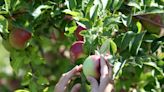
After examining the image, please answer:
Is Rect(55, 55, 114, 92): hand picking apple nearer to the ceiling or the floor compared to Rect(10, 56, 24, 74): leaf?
nearer to the floor

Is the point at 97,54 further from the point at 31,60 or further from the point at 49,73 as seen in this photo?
the point at 49,73

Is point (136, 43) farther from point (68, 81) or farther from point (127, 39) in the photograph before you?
point (68, 81)

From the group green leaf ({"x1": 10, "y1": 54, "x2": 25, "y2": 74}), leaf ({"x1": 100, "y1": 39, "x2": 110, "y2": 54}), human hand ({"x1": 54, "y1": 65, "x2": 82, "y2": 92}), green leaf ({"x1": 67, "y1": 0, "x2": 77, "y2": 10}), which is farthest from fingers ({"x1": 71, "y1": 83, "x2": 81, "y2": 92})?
green leaf ({"x1": 10, "y1": 54, "x2": 25, "y2": 74})

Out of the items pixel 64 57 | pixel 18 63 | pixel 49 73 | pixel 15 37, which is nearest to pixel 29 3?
pixel 15 37

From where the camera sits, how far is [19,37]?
5.30 ft

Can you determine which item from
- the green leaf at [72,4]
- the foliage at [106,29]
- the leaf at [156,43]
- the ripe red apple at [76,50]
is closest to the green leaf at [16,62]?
the foliage at [106,29]

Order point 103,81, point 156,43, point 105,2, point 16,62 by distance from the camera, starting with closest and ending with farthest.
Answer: point 103,81 → point 105,2 → point 156,43 → point 16,62

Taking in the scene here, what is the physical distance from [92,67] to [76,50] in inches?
7.5

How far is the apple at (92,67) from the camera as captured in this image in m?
1.33

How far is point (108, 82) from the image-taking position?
1321mm

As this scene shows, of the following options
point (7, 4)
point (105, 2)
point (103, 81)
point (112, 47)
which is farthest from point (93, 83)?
point (7, 4)

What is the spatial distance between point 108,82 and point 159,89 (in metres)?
0.45

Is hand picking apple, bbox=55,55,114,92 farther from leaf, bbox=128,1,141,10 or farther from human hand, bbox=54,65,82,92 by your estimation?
leaf, bbox=128,1,141,10

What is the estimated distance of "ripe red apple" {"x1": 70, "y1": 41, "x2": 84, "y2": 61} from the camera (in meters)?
1.49
